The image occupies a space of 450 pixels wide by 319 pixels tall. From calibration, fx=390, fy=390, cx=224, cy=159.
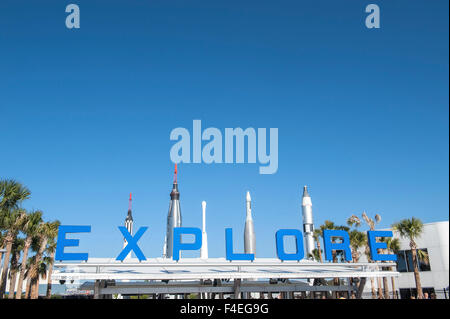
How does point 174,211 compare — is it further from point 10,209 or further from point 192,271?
point 192,271

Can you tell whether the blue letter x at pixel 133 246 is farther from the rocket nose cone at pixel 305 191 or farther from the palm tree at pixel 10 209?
the rocket nose cone at pixel 305 191

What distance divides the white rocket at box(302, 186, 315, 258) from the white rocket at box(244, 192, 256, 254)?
13.8 metres

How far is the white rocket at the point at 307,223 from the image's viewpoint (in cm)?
8581

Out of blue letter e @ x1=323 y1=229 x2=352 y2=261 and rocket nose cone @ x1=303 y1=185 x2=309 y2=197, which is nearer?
blue letter e @ x1=323 y1=229 x2=352 y2=261

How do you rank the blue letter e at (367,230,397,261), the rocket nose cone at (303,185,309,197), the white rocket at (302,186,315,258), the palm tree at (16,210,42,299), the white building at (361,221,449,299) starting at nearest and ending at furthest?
the blue letter e at (367,230,397,261) < the palm tree at (16,210,42,299) < the white building at (361,221,449,299) < the white rocket at (302,186,315,258) < the rocket nose cone at (303,185,309,197)

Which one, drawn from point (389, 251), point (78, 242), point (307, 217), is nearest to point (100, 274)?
point (78, 242)

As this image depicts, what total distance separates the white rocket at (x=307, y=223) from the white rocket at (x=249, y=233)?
45.4 ft

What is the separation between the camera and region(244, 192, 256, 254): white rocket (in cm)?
7719

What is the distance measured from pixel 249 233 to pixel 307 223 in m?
15.9

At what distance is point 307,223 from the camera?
8688 centimetres

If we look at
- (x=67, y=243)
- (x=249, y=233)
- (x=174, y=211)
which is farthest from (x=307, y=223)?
(x=174, y=211)

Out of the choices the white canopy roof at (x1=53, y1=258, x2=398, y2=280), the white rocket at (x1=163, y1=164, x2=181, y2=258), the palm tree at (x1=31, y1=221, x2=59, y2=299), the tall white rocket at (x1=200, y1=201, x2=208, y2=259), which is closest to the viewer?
the white canopy roof at (x1=53, y1=258, x2=398, y2=280)

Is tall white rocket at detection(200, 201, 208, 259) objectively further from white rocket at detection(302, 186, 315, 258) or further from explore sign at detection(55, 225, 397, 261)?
explore sign at detection(55, 225, 397, 261)

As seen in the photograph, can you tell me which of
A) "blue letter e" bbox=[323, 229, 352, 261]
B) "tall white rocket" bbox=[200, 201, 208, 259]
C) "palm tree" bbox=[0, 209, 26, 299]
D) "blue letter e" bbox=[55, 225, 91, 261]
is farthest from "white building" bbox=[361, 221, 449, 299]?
"tall white rocket" bbox=[200, 201, 208, 259]
